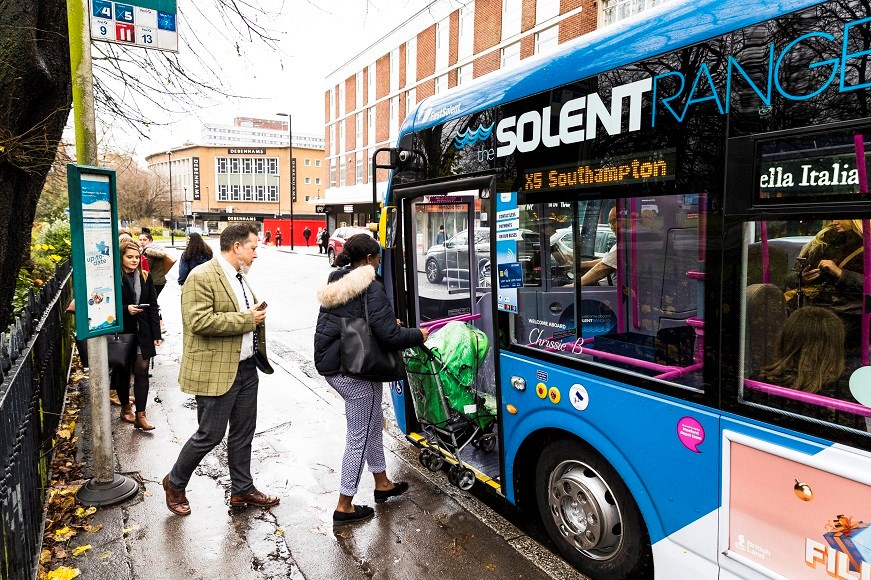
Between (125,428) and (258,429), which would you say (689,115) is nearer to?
(258,429)

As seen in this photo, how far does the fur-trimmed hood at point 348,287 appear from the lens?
3.77 meters

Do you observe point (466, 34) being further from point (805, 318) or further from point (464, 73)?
point (805, 318)

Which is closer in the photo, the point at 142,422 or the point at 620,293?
the point at 620,293

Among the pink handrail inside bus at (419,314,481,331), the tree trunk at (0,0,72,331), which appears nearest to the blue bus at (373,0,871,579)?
the pink handrail inside bus at (419,314,481,331)

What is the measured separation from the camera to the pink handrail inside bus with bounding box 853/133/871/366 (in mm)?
2014

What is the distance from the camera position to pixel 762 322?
2375 mm

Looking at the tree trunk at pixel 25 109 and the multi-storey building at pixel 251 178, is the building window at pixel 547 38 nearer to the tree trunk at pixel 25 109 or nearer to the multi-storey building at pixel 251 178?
the tree trunk at pixel 25 109

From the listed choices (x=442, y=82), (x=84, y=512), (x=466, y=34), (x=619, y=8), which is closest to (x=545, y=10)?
(x=619, y=8)

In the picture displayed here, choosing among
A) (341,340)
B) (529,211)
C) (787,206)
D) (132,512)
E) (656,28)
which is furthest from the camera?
(132,512)

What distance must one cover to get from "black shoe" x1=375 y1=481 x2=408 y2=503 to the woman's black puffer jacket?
98cm

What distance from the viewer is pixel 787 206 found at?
2.22 m

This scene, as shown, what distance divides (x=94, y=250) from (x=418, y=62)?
36031mm

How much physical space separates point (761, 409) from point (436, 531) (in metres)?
2.26

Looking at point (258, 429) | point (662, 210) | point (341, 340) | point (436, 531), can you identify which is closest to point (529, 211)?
point (662, 210)
